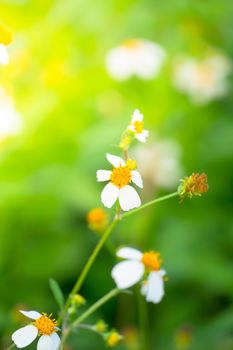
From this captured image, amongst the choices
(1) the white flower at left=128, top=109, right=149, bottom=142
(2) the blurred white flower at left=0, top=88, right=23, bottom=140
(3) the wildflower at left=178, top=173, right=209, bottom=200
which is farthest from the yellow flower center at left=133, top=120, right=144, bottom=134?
(2) the blurred white flower at left=0, top=88, right=23, bottom=140

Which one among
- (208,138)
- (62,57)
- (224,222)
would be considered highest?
(62,57)

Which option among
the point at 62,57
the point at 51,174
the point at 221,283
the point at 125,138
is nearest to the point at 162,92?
the point at 62,57

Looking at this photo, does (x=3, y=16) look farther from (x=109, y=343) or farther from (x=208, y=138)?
(x=109, y=343)

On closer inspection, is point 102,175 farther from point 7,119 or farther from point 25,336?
point 7,119

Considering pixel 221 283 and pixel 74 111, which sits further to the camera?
pixel 74 111

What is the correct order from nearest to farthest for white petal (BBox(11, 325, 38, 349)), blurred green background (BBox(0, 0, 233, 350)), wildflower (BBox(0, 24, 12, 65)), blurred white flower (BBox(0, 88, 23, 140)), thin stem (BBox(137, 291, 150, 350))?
white petal (BBox(11, 325, 38, 349)), wildflower (BBox(0, 24, 12, 65)), thin stem (BBox(137, 291, 150, 350)), blurred green background (BBox(0, 0, 233, 350)), blurred white flower (BBox(0, 88, 23, 140))

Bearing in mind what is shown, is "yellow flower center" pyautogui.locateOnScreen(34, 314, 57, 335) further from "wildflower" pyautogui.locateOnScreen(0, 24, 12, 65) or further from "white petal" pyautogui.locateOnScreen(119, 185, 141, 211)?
"wildflower" pyautogui.locateOnScreen(0, 24, 12, 65)

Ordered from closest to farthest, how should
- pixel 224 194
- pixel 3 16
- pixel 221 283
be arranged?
pixel 221 283 < pixel 224 194 < pixel 3 16

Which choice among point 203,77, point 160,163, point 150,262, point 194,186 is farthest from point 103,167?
point 194,186
